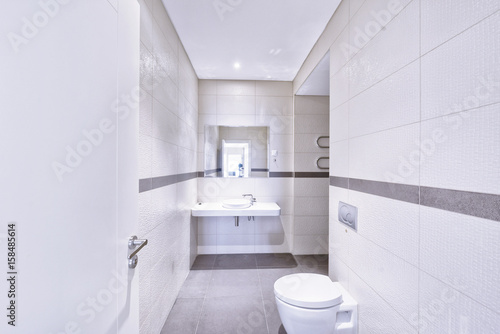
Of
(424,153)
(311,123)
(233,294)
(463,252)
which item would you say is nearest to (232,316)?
(233,294)

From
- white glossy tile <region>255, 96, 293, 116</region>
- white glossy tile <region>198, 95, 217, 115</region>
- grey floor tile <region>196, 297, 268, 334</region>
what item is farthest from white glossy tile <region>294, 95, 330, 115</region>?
grey floor tile <region>196, 297, 268, 334</region>

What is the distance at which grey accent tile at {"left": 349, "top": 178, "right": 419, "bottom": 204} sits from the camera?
36.0 inches

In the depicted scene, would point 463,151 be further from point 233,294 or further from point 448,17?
point 233,294

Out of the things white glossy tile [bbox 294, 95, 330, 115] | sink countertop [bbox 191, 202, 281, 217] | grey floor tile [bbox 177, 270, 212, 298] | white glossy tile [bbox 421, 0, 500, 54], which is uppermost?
white glossy tile [bbox 294, 95, 330, 115]

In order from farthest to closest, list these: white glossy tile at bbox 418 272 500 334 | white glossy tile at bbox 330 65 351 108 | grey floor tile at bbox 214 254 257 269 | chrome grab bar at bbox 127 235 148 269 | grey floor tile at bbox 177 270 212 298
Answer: grey floor tile at bbox 214 254 257 269 → grey floor tile at bbox 177 270 212 298 → white glossy tile at bbox 330 65 351 108 → chrome grab bar at bbox 127 235 148 269 → white glossy tile at bbox 418 272 500 334

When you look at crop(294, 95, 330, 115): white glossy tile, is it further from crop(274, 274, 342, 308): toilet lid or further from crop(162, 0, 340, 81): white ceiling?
crop(274, 274, 342, 308): toilet lid

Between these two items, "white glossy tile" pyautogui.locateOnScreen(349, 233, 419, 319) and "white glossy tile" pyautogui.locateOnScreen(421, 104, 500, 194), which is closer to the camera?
"white glossy tile" pyautogui.locateOnScreen(421, 104, 500, 194)

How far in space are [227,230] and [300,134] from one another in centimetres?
167

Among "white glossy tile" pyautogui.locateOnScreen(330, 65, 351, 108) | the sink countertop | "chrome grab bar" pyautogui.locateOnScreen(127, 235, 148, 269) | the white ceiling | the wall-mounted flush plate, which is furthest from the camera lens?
the sink countertop

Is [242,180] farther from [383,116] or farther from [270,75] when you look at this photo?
[383,116]

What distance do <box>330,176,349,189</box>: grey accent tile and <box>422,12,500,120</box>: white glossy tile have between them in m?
0.72

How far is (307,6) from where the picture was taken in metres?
1.63

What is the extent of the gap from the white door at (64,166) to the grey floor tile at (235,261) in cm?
209

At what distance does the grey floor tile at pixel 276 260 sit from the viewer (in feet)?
9.05
